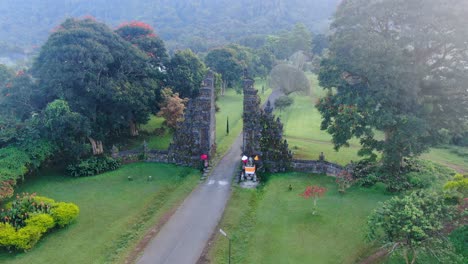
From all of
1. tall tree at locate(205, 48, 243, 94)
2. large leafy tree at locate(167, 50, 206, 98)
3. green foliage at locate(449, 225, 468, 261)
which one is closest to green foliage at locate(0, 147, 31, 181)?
large leafy tree at locate(167, 50, 206, 98)

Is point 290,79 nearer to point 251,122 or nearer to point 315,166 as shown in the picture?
point 251,122

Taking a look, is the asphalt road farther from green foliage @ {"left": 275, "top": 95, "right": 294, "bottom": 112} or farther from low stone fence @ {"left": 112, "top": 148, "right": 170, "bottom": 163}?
green foliage @ {"left": 275, "top": 95, "right": 294, "bottom": 112}

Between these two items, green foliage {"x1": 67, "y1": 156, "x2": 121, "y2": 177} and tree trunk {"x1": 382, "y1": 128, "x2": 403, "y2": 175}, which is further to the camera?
green foliage {"x1": 67, "y1": 156, "x2": 121, "y2": 177}

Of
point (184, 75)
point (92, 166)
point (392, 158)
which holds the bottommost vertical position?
point (92, 166)

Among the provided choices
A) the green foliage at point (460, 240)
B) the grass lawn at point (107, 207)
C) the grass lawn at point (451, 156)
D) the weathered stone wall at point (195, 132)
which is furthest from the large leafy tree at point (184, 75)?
the green foliage at point (460, 240)

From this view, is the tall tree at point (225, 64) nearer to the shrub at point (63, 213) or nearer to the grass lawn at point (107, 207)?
the grass lawn at point (107, 207)

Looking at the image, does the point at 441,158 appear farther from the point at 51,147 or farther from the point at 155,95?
the point at 51,147

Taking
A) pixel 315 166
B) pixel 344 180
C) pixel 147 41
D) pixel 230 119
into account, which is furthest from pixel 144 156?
pixel 230 119
